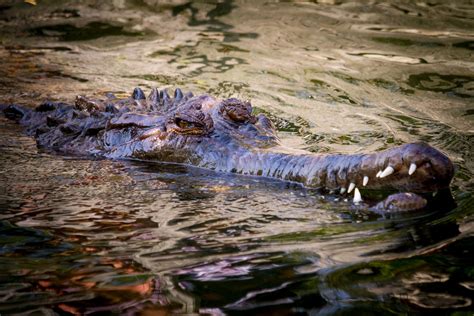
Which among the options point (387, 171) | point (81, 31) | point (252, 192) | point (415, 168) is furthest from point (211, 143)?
point (81, 31)

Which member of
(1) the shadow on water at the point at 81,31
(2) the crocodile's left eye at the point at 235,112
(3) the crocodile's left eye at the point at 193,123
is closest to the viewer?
(3) the crocodile's left eye at the point at 193,123

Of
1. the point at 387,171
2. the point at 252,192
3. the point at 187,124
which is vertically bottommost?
the point at 252,192

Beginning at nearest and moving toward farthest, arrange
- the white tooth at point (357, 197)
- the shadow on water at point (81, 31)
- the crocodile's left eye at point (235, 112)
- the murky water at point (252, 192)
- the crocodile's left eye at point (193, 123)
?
the murky water at point (252, 192) → the white tooth at point (357, 197) → the crocodile's left eye at point (193, 123) → the crocodile's left eye at point (235, 112) → the shadow on water at point (81, 31)

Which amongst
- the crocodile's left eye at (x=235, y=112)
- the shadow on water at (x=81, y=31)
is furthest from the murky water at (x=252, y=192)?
the crocodile's left eye at (x=235, y=112)

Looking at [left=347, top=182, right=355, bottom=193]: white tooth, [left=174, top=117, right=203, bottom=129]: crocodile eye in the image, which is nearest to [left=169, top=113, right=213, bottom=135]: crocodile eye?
[left=174, top=117, right=203, bottom=129]: crocodile eye

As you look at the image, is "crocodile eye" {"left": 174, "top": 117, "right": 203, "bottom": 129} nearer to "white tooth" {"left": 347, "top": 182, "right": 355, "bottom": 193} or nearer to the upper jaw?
"white tooth" {"left": 347, "top": 182, "right": 355, "bottom": 193}

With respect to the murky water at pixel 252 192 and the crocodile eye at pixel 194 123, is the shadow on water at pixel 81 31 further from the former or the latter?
the crocodile eye at pixel 194 123

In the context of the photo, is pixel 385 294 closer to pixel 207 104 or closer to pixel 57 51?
pixel 207 104

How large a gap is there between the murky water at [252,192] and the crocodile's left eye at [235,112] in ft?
1.38

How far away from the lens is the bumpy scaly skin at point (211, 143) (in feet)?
11.8

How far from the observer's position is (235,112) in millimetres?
5398

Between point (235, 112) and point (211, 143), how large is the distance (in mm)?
369

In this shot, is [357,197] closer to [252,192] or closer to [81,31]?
[252,192]

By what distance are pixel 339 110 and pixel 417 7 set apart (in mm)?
4880
